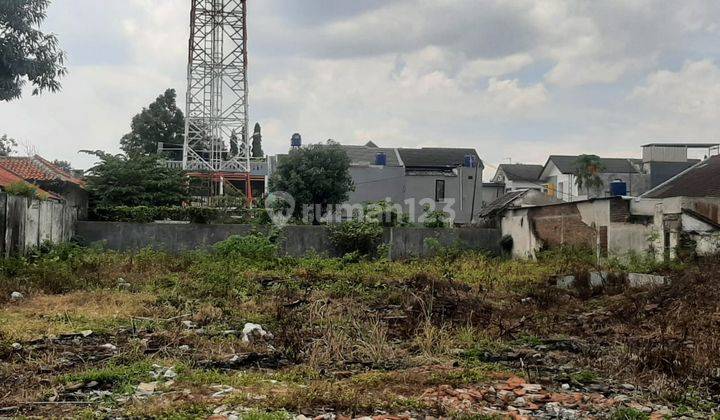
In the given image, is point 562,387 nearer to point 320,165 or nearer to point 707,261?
point 707,261

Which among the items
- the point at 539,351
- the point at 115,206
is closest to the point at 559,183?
the point at 115,206

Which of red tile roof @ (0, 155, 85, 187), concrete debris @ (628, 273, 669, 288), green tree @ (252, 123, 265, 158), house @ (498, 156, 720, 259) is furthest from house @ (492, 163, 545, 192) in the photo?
concrete debris @ (628, 273, 669, 288)

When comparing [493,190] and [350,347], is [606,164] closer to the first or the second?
[493,190]

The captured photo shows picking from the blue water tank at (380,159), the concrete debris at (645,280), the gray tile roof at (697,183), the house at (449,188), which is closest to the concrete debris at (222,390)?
the concrete debris at (645,280)

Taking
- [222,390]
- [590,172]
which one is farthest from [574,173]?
[222,390]

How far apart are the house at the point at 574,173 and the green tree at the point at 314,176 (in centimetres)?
1562

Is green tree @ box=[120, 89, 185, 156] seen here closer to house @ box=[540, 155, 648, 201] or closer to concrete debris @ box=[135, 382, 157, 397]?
house @ box=[540, 155, 648, 201]

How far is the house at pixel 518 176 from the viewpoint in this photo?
1567 inches

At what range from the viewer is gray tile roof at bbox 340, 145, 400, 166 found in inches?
1099

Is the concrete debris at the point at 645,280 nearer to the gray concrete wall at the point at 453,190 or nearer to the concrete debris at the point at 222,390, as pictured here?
the concrete debris at the point at 222,390

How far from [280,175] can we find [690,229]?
12.5 metres

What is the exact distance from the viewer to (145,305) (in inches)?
323

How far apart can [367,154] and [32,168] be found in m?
14.9

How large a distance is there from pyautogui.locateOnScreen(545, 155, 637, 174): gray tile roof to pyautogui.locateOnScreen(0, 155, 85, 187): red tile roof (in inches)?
1098
